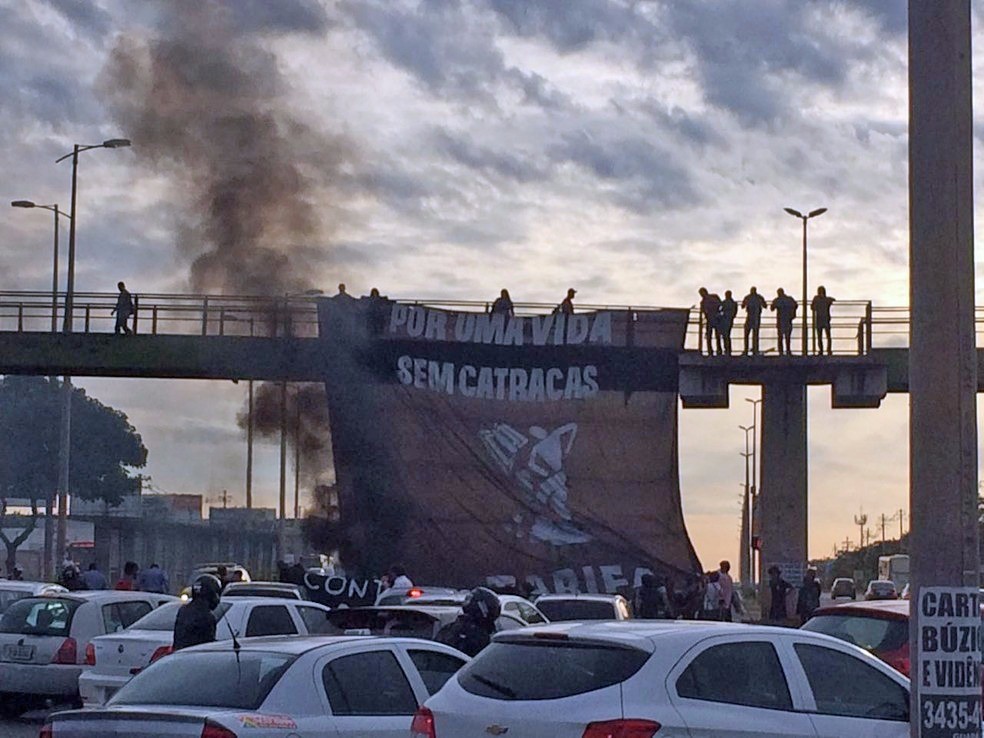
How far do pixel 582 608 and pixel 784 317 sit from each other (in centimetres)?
1845

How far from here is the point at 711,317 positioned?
41.2 m

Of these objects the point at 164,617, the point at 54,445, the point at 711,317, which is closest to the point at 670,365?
the point at 711,317

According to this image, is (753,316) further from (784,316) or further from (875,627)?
(875,627)

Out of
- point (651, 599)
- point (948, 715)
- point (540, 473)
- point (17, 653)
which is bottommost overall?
point (17, 653)

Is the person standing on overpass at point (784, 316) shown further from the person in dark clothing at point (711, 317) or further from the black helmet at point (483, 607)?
the black helmet at point (483, 607)

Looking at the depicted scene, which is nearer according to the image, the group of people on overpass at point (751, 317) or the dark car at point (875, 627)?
the dark car at point (875, 627)

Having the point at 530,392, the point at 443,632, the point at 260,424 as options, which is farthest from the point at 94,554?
the point at 443,632

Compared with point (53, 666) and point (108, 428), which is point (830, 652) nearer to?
point (53, 666)

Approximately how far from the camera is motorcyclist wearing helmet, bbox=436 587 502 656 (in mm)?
13484

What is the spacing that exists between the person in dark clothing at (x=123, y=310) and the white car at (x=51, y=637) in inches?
873

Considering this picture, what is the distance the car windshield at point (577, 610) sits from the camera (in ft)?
78.5

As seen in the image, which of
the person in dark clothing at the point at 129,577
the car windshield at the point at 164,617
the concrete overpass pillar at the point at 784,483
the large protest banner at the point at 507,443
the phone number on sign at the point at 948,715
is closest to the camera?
the phone number on sign at the point at 948,715

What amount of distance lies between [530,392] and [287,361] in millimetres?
5787

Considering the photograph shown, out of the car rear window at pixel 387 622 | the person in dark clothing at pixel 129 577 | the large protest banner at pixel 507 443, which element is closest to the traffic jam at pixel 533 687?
the car rear window at pixel 387 622
